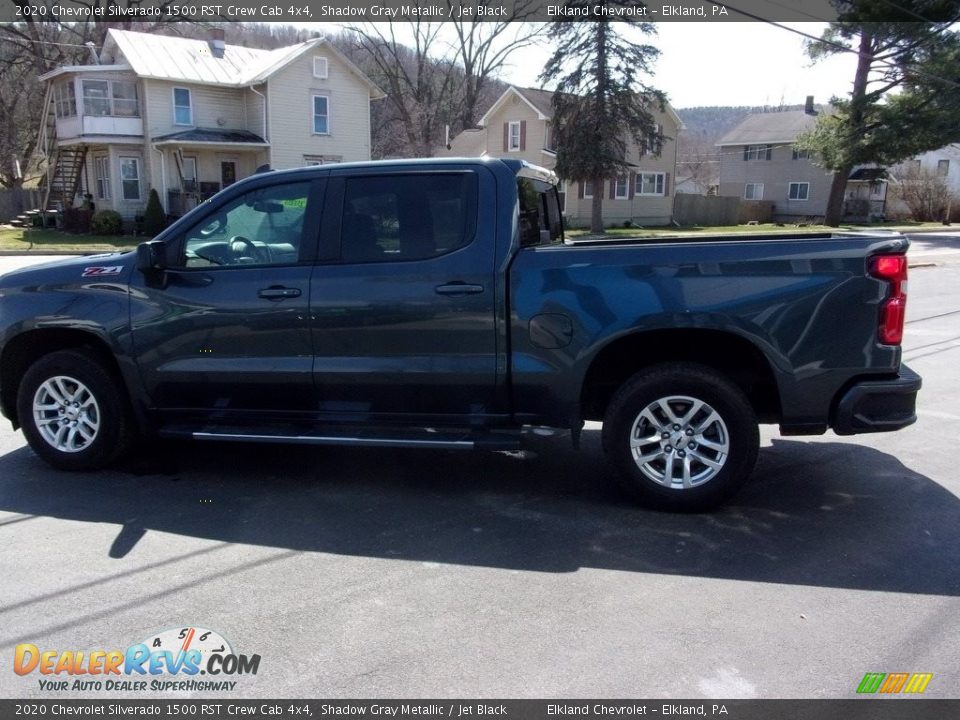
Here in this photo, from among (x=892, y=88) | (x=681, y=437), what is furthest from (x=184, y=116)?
(x=681, y=437)

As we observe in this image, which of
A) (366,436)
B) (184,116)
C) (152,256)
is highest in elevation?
(184,116)

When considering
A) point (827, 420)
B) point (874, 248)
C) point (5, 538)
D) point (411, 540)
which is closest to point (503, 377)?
point (411, 540)

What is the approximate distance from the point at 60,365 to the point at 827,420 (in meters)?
4.95

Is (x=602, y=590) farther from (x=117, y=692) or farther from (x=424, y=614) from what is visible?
(x=117, y=692)

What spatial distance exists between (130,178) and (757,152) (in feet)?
137

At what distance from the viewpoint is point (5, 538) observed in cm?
462

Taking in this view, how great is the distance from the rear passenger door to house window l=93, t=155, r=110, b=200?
35807 mm

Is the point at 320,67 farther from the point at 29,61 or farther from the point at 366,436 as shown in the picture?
the point at 366,436

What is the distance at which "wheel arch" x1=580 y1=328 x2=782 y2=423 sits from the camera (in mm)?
4902

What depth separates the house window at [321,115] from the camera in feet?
128

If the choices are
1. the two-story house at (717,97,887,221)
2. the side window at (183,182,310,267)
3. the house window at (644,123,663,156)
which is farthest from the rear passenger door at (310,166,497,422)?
the two-story house at (717,97,887,221)

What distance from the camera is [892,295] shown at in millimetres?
4605

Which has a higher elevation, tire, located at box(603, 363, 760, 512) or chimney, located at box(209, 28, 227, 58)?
chimney, located at box(209, 28, 227, 58)

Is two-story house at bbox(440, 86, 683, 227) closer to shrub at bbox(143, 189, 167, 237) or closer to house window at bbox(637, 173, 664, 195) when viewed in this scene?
house window at bbox(637, 173, 664, 195)
